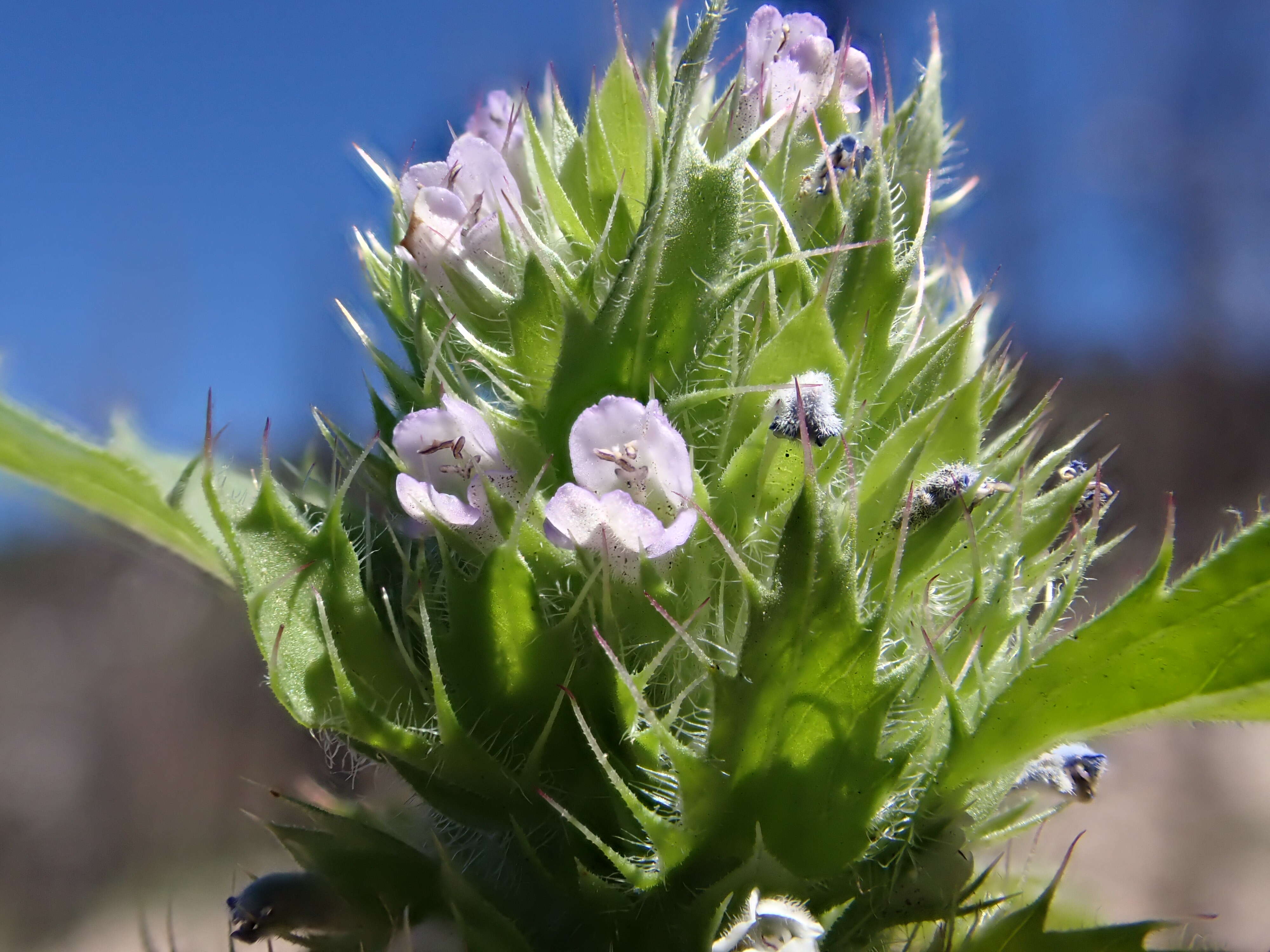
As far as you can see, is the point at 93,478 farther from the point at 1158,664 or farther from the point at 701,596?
the point at 1158,664

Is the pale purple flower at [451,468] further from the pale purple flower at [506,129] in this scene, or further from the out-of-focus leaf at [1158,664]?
the out-of-focus leaf at [1158,664]

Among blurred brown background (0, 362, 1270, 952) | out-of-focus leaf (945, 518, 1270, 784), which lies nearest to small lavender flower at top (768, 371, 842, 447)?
out-of-focus leaf (945, 518, 1270, 784)

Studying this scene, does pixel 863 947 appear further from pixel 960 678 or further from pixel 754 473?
pixel 754 473

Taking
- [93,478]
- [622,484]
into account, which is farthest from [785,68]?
[93,478]

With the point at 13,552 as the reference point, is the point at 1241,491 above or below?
above

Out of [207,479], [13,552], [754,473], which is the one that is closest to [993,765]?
[754,473]

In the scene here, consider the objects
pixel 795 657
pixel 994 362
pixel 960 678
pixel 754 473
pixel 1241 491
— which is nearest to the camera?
pixel 795 657

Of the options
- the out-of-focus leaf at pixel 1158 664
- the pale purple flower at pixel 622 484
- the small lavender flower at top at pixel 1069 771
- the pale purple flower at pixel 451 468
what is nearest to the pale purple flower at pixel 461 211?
the pale purple flower at pixel 451 468
